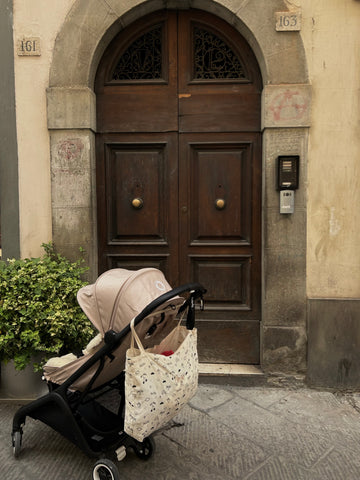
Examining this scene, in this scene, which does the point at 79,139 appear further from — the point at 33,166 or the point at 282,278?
the point at 282,278

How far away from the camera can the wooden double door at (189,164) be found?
4.30 metres

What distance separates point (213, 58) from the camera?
4352 mm

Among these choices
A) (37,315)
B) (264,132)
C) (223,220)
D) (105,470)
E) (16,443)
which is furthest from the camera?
(223,220)

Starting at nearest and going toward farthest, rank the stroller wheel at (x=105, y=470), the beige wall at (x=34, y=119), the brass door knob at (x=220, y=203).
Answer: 1. the stroller wheel at (x=105, y=470)
2. the beige wall at (x=34, y=119)
3. the brass door knob at (x=220, y=203)

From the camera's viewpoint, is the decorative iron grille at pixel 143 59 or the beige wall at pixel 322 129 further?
the decorative iron grille at pixel 143 59

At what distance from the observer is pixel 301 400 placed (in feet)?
13.0

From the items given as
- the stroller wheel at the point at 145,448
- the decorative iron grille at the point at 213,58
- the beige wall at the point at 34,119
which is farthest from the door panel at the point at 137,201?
the stroller wheel at the point at 145,448

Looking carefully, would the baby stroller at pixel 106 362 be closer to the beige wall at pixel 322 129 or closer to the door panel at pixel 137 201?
the door panel at pixel 137 201

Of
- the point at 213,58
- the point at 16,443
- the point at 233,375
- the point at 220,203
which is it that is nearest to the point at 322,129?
the point at 220,203

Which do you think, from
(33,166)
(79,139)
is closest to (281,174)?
(79,139)

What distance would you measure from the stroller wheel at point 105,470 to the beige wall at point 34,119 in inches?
94.7

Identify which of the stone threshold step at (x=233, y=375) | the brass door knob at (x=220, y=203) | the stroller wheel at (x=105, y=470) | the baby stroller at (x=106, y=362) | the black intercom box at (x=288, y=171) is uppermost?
the black intercom box at (x=288, y=171)

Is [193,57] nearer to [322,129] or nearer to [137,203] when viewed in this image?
[322,129]

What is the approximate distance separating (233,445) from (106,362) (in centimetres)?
134
